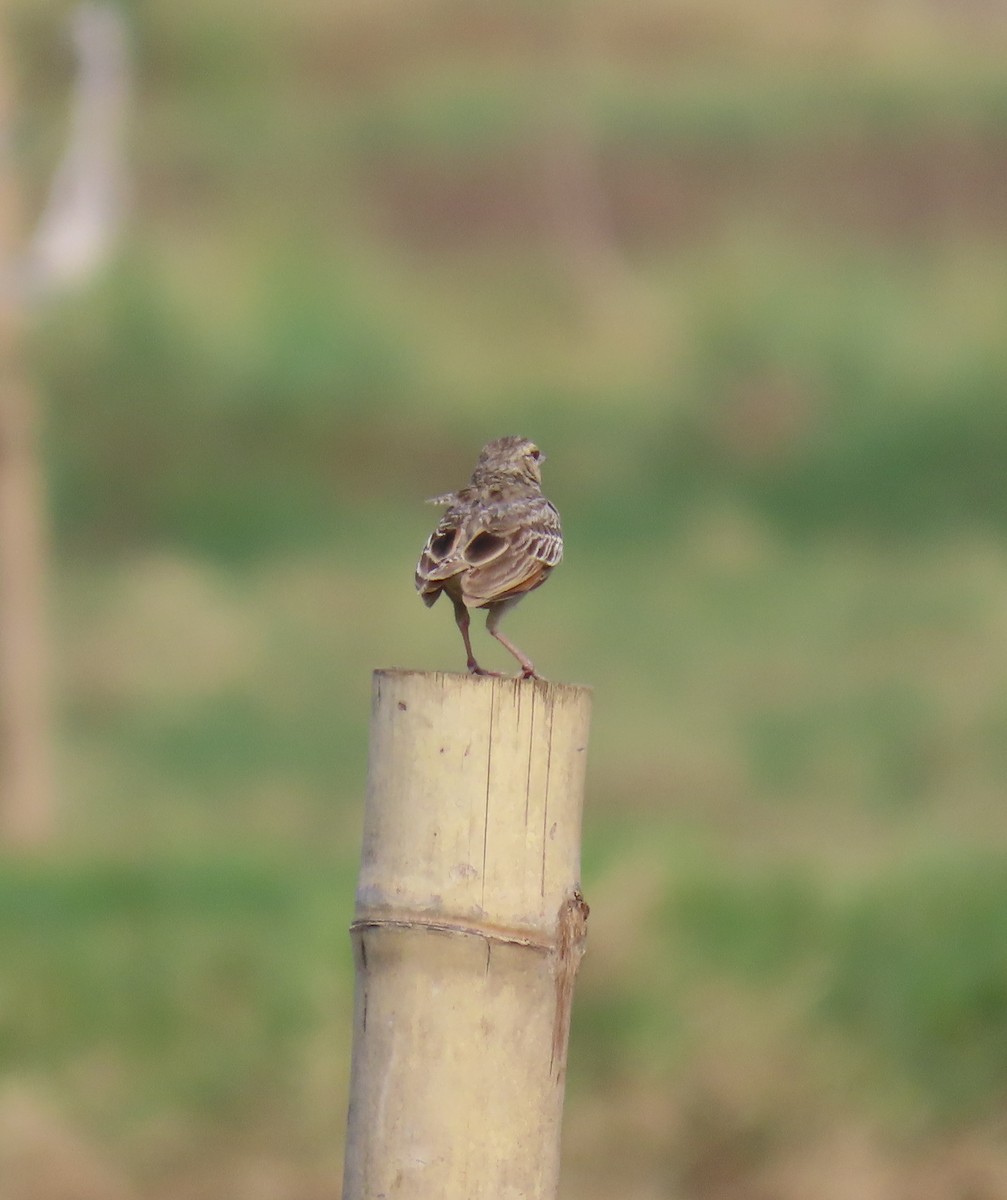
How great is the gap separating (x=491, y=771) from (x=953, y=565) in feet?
66.8

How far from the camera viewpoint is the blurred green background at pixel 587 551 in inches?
433

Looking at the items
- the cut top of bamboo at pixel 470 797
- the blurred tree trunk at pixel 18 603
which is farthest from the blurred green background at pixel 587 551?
the cut top of bamboo at pixel 470 797

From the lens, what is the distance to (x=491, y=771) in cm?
446

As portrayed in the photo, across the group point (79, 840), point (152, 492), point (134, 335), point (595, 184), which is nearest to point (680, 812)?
point (79, 840)

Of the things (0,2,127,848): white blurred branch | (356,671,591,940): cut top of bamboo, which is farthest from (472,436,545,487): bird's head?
(0,2,127,848): white blurred branch

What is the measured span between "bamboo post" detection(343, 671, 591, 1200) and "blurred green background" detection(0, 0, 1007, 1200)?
6.07 metres

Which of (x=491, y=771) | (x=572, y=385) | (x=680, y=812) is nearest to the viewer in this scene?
(x=491, y=771)

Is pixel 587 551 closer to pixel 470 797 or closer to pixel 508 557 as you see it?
pixel 508 557

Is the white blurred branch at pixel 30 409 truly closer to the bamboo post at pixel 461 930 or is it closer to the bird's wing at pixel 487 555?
the bird's wing at pixel 487 555

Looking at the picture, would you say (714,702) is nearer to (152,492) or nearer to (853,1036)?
(152,492)

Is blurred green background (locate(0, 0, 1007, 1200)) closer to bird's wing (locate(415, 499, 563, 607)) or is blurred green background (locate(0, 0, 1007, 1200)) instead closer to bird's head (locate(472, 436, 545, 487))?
bird's head (locate(472, 436, 545, 487))

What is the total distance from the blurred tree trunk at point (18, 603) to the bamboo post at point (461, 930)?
12751 mm

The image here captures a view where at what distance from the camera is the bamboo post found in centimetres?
446

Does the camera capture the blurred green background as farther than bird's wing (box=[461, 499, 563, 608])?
Yes
